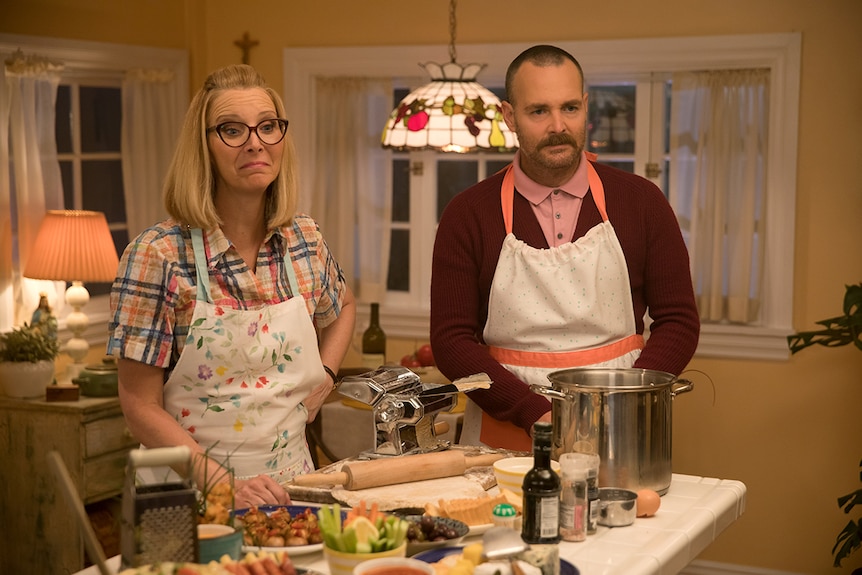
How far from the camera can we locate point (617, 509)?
214 centimetres

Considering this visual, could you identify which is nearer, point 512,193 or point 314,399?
point 314,399

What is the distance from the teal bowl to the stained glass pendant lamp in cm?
247

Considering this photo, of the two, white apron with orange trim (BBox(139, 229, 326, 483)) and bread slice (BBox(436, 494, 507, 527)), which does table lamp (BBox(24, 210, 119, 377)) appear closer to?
white apron with orange trim (BBox(139, 229, 326, 483))

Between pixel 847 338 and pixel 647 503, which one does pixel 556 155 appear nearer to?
pixel 647 503

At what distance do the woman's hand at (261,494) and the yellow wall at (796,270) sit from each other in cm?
314

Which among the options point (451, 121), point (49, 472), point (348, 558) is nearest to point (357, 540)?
point (348, 558)

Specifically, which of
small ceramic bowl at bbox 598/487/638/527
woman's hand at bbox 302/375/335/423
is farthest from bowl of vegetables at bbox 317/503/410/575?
woman's hand at bbox 302/375/335/423

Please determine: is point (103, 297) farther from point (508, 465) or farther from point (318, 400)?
point (508, 465)

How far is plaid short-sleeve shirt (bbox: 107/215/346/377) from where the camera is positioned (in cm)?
236

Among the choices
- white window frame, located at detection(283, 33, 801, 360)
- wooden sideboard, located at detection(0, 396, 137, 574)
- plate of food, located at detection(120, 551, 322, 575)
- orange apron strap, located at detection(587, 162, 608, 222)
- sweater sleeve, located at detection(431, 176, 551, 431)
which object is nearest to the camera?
plate of food, located at detection(120, 551, 322, 575)

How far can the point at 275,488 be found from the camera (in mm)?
2199

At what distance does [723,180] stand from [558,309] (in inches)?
96.9

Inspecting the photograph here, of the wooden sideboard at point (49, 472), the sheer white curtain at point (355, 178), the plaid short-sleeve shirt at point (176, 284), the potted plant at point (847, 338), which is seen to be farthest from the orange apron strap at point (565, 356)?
the sheer white curtain at point (355, 178)

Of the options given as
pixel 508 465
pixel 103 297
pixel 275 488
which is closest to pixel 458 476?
pixel 508 465
